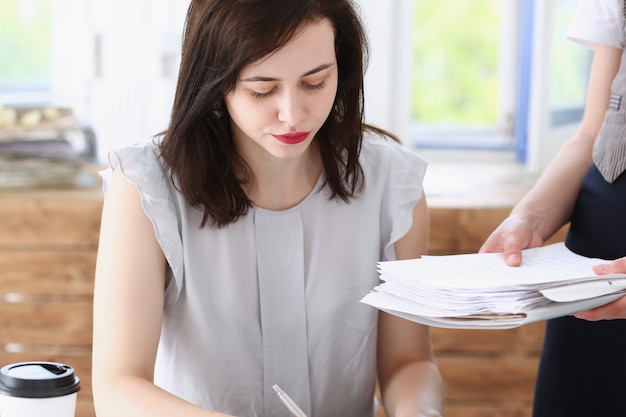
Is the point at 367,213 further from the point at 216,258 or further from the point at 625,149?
the point at 625,149

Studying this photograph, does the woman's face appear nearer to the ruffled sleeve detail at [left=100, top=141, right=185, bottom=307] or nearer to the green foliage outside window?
the ruffled sleeve detail at [left=100, top=141, right=185, bottom=307]

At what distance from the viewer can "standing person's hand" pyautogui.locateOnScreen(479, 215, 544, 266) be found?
55.1 inches

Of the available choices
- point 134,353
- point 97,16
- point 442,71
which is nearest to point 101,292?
point 134,353

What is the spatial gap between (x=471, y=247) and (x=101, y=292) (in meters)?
1.26

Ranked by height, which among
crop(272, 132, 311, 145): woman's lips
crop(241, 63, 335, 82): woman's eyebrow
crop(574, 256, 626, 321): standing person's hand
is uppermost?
crop(241, 63, 335, 82): woman's eyebrow

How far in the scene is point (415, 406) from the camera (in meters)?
1.35

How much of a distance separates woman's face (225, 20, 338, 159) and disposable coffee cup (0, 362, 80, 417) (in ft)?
1.62

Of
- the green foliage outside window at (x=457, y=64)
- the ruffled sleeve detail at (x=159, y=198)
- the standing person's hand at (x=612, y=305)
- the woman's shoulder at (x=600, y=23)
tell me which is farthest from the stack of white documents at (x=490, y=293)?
the green foliage outside window at (x=457, y=64)

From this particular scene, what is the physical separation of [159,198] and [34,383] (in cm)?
47

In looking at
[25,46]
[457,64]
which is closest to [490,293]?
[25,46]

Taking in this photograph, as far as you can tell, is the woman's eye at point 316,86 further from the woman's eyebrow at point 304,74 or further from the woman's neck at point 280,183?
the woman's neck at point 280,183

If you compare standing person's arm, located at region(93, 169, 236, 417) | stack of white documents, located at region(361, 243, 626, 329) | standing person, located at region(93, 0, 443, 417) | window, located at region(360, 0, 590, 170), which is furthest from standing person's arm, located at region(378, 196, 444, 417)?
window, located at region(360, 0, 590, 170)

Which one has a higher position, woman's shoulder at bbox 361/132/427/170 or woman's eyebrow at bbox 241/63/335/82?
woman's eyebrow at bbox 241/63/335/82

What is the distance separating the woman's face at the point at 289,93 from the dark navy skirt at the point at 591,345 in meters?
0.47
